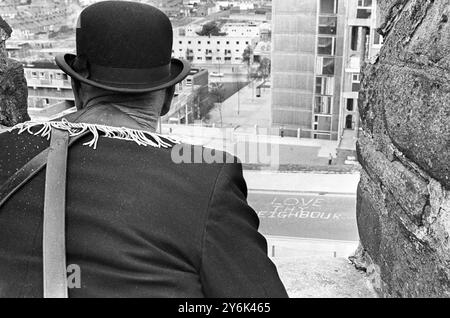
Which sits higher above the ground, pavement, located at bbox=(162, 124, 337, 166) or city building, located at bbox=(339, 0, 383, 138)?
city building, located at bbox=(339, 0, 383, 138)

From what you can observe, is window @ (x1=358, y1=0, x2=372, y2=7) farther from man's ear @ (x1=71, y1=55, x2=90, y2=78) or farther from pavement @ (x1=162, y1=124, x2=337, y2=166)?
man's ear @ (x1=71, y1=55, x2=90, y2=78)

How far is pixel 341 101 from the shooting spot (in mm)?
21500

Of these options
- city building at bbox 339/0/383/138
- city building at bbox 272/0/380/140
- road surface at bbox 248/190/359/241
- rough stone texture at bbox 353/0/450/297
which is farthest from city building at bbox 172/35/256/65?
rough stone texture at bbox 353/0/450/297

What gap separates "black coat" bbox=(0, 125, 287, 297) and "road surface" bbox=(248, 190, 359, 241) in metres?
9.91

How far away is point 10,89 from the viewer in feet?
10.8

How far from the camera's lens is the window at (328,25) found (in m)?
22.1

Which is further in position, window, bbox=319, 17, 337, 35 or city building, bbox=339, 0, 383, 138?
window, bbox=319, 17, 337, 35

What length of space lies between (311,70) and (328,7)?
2622 millimetres

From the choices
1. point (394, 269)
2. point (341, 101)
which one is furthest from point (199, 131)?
point (394, 269)

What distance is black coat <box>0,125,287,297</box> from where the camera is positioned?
1.21 meters

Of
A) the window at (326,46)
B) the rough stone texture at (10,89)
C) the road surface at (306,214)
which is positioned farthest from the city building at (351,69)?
the rough stone texture at (10,89)

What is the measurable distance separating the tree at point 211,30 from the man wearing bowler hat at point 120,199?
64.0 feet

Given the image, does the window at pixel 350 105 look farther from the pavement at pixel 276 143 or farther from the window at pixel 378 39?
the window at pixel 378 39

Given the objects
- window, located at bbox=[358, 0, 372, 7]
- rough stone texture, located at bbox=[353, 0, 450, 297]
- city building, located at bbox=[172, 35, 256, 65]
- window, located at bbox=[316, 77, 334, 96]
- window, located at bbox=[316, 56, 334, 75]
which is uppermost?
window, located at bbox=[358, 0, 372, 7]
